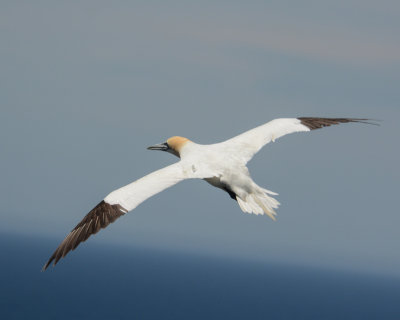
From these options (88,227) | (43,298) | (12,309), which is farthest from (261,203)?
(43,298)

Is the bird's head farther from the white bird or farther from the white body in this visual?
the white body

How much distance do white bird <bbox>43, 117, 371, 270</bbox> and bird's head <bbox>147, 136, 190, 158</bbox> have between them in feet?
0.09

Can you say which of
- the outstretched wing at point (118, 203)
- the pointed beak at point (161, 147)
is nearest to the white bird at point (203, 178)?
the outstretched wing at point (118, 203)

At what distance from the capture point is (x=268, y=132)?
18.3 m

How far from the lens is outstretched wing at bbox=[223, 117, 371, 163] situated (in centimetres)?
1708

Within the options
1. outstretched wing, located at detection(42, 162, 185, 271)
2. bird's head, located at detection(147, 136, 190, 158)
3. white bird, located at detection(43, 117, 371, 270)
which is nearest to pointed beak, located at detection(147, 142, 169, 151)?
bird's head, located at detection(147, 136, 190, 158)

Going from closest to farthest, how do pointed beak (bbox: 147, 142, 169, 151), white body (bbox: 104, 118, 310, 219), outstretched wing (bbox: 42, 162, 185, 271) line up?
outstretched wing (bbox: 42, 162, 185, 271) → white body (bbox: 104, 118, 310, 219) → pointed beak (bbox: 147, 142, 169, 151)

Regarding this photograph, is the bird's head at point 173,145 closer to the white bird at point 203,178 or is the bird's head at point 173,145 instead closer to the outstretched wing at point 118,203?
the white bird at point 203,178

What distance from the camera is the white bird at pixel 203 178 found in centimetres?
1446

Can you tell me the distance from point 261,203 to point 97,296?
176 meters

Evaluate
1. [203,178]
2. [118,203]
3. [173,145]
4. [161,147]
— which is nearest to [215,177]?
[203,178]

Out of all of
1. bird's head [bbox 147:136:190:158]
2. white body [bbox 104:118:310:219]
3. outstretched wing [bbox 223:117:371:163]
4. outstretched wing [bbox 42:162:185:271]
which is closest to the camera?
outstretched wing [bbox 42:162:185:271]

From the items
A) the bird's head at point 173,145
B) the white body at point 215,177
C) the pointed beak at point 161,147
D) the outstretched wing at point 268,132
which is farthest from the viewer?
the pointed beak at point 161,147

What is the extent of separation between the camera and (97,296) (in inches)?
7372
